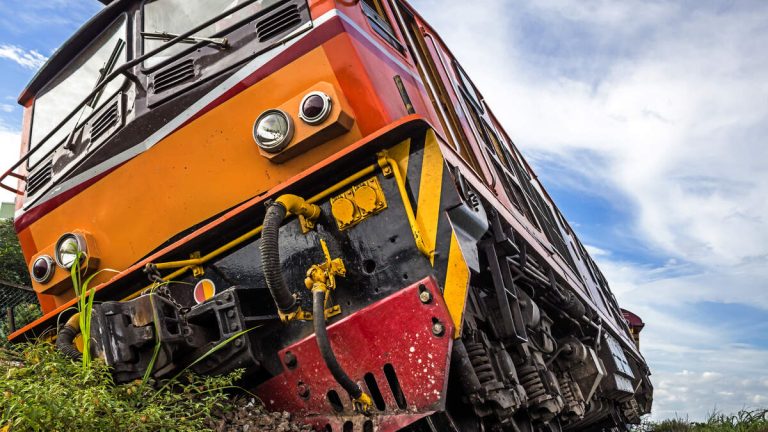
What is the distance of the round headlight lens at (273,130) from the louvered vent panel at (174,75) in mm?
580

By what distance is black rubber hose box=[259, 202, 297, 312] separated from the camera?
279 cm

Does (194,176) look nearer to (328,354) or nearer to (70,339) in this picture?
(70,339)

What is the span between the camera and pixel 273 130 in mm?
3285

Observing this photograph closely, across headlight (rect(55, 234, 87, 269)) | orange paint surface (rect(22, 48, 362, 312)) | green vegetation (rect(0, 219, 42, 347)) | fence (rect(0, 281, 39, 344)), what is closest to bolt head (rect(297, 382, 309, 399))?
orange paint surface (rect(22, 48, 362, 312))

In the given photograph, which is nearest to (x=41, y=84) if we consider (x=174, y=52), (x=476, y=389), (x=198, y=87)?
(x=174, y=52)

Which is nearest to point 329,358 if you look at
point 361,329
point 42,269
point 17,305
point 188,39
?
point 361,329

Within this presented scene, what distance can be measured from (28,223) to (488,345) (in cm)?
290

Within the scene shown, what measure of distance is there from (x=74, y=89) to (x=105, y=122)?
0.85 metres

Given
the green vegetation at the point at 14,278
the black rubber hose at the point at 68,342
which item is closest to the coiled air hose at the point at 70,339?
the black rubber hose at the point at 68,342

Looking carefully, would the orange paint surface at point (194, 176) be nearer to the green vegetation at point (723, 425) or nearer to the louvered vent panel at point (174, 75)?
the louvered vent panel at point (174, 75)

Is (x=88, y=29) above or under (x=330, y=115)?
above

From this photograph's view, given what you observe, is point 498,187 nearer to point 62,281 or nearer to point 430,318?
point 430,318

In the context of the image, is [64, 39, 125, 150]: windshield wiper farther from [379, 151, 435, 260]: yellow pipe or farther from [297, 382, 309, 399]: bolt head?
[297, 382, 309, 399]: bolt head

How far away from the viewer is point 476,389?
3.04 m
